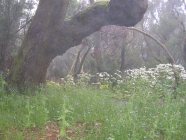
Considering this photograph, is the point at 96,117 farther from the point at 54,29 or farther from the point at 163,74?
the point at 163,74

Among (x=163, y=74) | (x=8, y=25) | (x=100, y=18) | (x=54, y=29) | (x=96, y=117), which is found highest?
(x=8, y=25)

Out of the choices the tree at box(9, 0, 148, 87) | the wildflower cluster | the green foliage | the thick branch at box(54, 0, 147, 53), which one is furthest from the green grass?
the wildflower cluster

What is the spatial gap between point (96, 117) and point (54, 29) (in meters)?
4.14

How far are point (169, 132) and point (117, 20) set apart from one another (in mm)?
6309

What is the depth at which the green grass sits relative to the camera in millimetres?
5691

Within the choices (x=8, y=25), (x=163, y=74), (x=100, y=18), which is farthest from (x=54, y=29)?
(x=8, y=25)

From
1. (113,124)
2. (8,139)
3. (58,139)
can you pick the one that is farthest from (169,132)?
(8,139)

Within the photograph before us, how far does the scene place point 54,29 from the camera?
10828 millimetres

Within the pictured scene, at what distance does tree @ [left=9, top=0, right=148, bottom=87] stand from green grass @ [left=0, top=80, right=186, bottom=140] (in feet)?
3.70

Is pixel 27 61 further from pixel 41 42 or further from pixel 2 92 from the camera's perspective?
pixel 2 92

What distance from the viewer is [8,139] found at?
18.9 feet

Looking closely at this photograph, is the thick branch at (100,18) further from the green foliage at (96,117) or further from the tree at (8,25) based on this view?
the tree at (8,25)

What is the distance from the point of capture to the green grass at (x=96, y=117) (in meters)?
5.69

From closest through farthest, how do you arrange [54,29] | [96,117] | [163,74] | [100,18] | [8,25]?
[96,117]
[54,29]
[100,18]
[163,74]
[8,25]
